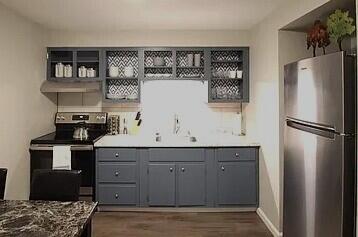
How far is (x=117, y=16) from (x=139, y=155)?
1.59 metres

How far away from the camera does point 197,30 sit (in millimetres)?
4648

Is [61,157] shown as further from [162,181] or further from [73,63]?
[73,63]

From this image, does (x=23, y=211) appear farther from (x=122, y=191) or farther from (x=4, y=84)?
(x=122, y=191)

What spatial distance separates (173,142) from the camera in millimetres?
4316

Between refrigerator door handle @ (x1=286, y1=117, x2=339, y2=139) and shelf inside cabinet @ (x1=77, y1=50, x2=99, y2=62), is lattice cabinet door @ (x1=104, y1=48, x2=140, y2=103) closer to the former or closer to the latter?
shelf inside cabinet @ (x1=77, y1=50, x2=99, y2=62)

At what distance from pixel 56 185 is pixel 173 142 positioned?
6.73 feet

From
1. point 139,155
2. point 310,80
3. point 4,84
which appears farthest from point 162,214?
point 310,80

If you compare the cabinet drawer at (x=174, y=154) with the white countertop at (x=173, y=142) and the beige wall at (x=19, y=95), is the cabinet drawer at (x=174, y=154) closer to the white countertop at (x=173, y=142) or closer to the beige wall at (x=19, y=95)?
the white countertop at (x=173, y=142)

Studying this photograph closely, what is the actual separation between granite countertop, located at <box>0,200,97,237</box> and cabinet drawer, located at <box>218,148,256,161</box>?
233cm

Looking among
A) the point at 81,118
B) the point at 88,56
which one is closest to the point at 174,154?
the point at 81,118

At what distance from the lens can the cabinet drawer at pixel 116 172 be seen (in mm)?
4230

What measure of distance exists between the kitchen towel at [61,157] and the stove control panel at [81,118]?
83 centimetres

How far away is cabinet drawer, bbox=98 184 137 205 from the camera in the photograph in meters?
4.25

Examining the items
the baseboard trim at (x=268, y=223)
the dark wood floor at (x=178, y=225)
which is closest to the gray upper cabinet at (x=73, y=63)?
the dark wood floor at (x=178, y=225)
